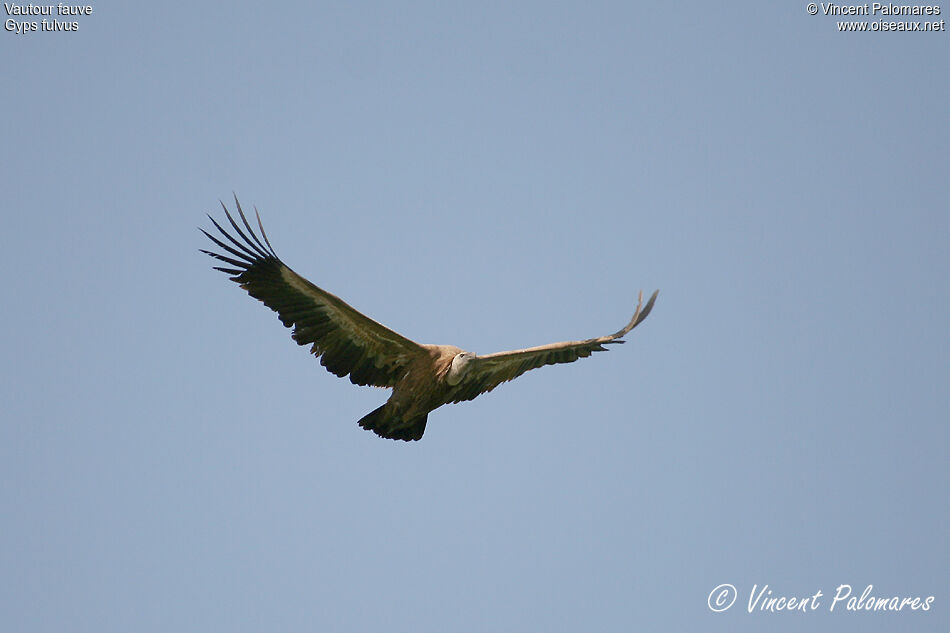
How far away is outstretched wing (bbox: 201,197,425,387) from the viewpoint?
37.8ft

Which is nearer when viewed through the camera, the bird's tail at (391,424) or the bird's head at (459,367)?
the bird's head at (459,367)

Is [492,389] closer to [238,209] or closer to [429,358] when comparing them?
[429,358]

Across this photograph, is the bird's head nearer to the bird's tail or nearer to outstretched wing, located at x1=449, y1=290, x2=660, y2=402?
outstretched wing, located at x1=449, y1=290, x2=660, y2=402

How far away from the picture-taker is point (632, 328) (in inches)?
475

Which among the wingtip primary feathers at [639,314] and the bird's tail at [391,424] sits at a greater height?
the wingtip primary feathers at [639,314]

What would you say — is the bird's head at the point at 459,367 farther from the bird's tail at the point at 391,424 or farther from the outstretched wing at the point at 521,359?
the bird's tail at the point at 391,424

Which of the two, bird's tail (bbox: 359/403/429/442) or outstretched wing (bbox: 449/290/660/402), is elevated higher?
outstretched wing (bbox: 449/290/660/402)

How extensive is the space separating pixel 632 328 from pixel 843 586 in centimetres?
502

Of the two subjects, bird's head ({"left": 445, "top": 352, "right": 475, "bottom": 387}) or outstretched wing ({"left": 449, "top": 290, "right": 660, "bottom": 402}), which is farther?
outstretched wing ({"left": 449, "top": 290, "right": 660, "bottom": 402})

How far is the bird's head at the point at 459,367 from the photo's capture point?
1165 centimetres

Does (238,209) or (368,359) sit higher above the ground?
(238,209)

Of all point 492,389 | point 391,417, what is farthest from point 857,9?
point 391,417

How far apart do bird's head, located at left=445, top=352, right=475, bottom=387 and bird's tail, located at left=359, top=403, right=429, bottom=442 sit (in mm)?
701

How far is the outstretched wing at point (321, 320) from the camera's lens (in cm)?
1152
